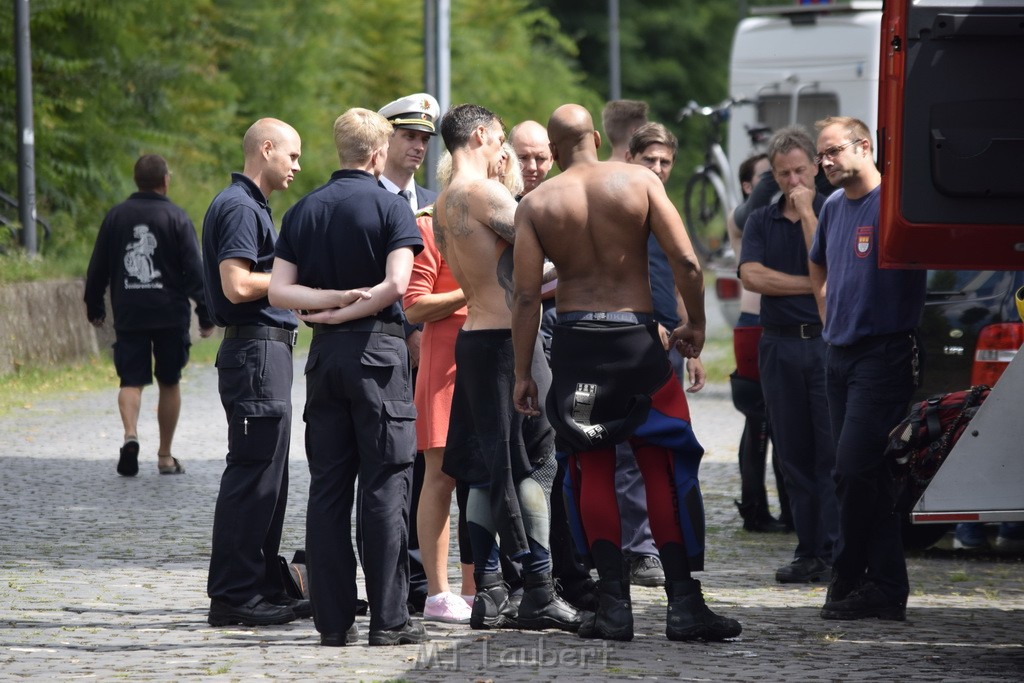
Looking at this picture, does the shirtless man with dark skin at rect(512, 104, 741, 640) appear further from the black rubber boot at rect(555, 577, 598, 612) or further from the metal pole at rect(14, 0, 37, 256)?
the metal pole at rect(14, 0, 37, 256)

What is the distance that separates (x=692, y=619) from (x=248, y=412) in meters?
1.99

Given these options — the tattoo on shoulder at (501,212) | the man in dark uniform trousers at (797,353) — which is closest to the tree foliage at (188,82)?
the man in dark uniform trousers at (797,353)

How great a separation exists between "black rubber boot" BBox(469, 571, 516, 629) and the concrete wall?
10.7 meters

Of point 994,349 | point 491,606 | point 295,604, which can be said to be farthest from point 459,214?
point 994,349

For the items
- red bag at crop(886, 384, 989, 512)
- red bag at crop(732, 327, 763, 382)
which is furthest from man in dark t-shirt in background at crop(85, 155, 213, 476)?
red bag at crop(886, 384, 989, 512)

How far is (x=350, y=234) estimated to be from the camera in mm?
6641

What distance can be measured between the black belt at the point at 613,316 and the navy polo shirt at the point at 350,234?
67 centimetres

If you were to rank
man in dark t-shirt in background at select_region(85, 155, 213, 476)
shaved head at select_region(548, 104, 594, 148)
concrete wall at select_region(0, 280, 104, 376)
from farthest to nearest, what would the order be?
concrete wall at select_region(0, 280, 104, 376) → man in dark t-shirt in background at select_region(85, 155, 213, 476) → shaved head at select_region(548, 104, 594, 148)

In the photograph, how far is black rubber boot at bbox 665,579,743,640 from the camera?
261 inches

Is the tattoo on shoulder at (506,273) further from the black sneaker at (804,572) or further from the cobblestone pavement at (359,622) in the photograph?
the black sneaker at (804,572)

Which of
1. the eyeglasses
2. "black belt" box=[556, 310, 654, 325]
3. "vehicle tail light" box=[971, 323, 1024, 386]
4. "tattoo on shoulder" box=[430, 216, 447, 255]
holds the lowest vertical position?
"vehicle tail light" box=[971, 323, 1024, 386]

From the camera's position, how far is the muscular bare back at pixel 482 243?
693 cm

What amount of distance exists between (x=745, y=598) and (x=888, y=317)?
1472 mm

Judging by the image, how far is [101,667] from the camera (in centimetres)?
614
